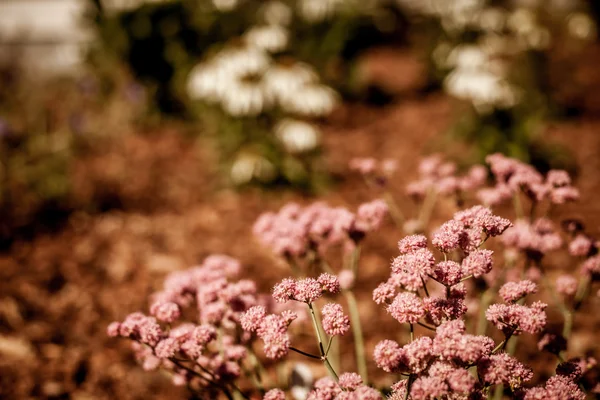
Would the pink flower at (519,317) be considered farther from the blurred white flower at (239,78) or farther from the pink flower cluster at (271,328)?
the blurred white flower at (239,78)

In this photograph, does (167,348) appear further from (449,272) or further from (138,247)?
(138,247)

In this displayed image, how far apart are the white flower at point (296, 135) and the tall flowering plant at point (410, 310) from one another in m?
1.87

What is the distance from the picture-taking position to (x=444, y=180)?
160 cm

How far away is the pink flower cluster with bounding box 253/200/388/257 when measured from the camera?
4.83ft

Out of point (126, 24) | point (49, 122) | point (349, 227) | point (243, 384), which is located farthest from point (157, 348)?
point (126, 24)

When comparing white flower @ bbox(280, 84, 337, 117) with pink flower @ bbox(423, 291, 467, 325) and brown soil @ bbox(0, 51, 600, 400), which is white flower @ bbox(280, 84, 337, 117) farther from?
pink flower @ bbox(423, 291, 467, 325)

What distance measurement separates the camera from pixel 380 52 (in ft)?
25.4

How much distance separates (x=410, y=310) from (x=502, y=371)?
0.21 metres

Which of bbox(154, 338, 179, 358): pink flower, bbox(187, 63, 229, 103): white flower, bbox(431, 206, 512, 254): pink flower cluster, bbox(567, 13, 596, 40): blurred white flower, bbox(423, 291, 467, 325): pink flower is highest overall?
bbox(567, 13, 596, 40): blurred white flower

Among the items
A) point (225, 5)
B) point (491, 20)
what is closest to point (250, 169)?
point (225, 5)

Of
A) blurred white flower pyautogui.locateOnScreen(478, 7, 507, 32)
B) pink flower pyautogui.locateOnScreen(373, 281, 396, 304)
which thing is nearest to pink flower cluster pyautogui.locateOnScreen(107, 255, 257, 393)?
pink flower pyautogui.locateOnScreen(373, 281, 396, 304)

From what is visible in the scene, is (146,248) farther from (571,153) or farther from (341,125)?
(571,153)

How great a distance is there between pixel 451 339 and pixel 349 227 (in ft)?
1.88

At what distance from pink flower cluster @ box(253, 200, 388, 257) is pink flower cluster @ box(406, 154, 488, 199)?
0.74ft
